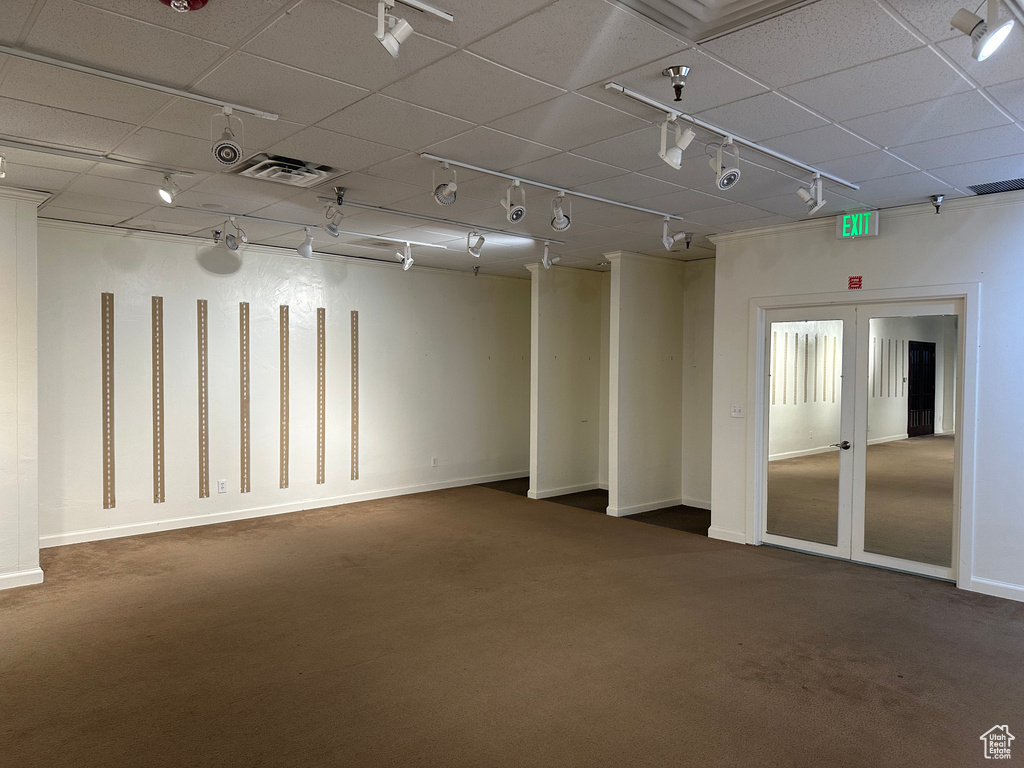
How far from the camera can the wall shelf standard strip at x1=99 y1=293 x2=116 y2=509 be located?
6184mm

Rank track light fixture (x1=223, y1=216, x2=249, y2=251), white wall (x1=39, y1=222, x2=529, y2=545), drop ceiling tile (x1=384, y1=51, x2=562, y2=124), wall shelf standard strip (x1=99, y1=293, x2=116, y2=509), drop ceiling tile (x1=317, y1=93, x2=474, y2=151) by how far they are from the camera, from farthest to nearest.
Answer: wall shelf standard strip (x1=99, y1=293, x2=116, y2=509), white wall (x1=39, y1=222, x2=529, y2=545), track light fixture (x1=223, y1=216, x2=249, y2=251), drop ceiling tile (x1=317, y1=93, x2=474, y2=151), drop ceiling tile (x1=384, y1=51, x2=562, y2=124)

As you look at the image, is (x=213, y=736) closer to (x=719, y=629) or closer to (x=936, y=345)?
(x=719, y=629)

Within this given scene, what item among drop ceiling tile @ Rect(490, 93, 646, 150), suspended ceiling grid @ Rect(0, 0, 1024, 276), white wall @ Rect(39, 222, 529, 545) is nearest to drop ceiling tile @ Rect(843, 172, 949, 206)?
suspended ceiling grid @ Rect(0, 0, 1024, 276)

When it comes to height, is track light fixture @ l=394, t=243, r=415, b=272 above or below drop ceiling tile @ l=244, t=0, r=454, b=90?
below

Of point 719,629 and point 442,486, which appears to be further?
point 442,486

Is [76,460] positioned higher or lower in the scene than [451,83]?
lower

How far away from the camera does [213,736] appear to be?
294 centimetres

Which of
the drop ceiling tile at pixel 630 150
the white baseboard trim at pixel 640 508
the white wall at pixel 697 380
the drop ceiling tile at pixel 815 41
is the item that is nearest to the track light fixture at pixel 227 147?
the drop ceiling tile at pixel 630 150

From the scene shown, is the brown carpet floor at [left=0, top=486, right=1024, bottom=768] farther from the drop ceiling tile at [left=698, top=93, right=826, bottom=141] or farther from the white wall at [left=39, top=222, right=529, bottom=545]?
the drop ceiling tile at [left=698, top=93, right=826, bottom=141]

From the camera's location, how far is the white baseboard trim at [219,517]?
19.9 ft

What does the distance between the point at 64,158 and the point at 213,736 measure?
339 centimetres

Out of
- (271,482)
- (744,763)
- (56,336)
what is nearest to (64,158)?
(56,336)

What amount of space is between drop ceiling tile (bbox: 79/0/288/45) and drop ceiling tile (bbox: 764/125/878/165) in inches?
103

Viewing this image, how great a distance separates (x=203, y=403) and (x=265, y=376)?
690mm
